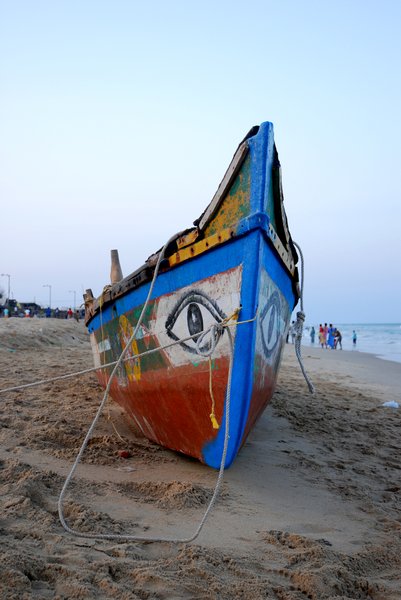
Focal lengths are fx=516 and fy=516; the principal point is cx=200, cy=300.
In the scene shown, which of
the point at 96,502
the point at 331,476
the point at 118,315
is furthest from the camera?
the point at 118,315

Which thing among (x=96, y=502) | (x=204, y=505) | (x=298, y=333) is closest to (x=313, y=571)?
(x=204, y=505)

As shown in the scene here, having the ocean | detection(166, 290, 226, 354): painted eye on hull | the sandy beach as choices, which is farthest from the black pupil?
the ocean

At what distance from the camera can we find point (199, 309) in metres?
3.41

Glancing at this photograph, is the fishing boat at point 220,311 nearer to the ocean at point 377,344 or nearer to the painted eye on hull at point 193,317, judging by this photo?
the painted eye on hull at point 193,317

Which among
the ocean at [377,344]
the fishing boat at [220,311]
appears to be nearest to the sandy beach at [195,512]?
the fishing boat at [220,311]

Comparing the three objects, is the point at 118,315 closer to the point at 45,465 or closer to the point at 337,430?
the point at 45,465

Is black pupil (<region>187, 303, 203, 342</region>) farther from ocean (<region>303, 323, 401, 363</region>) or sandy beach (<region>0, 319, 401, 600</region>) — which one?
ocean (<region>303, 323, 401, 363</region>)

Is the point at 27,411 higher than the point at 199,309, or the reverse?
the point at 199,309

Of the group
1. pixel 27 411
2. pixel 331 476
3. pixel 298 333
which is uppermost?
pixel 298 333

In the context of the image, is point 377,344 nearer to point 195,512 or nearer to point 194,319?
point 194,319

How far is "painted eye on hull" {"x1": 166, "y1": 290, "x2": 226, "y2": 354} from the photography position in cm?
331

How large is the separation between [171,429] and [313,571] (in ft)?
5.95

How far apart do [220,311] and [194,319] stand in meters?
0.27

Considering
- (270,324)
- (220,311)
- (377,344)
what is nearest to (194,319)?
(220,311)
